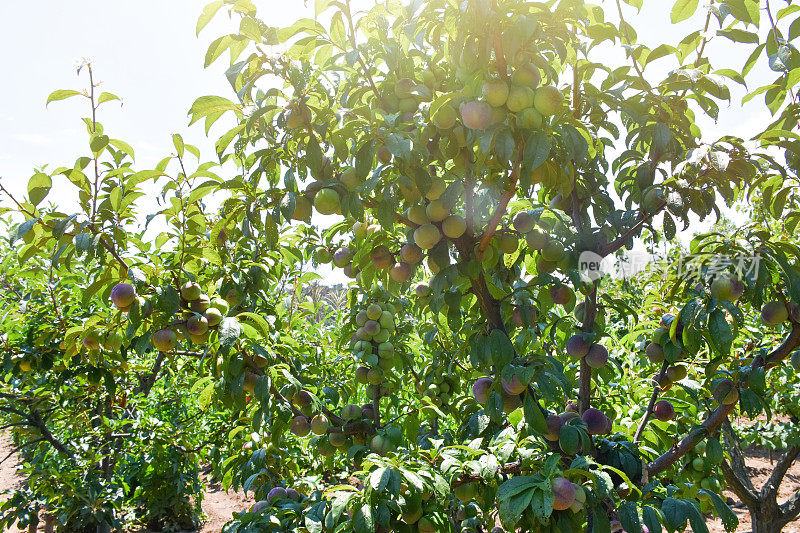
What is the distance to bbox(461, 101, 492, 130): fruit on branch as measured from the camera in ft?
3.84

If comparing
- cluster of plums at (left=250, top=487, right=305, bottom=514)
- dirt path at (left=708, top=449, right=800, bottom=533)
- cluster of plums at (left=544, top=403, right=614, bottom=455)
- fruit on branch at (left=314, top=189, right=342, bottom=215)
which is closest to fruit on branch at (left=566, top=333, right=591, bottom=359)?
cluster of plums at (left=544, top=403, right=614, bottom=455)

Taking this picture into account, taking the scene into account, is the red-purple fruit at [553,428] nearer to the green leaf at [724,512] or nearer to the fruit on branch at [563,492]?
the fruit on branch at [563,492]

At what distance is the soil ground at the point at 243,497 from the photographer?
4.93 metres

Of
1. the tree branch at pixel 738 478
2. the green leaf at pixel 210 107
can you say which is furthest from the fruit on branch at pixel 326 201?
the tree branch at pixel 738 478

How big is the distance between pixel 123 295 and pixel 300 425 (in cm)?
81

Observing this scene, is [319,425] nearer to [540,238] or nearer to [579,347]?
[579,347]

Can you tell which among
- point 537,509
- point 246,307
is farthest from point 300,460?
point 537,509

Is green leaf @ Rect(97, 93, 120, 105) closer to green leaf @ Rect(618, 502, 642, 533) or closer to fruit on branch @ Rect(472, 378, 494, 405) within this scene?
fruit on branch @ Rect(472, 378, 494, 405)

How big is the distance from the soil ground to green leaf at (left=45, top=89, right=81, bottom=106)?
11.6 feet

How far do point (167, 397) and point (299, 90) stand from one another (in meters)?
3.89

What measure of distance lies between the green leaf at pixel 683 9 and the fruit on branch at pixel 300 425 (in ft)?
6.01

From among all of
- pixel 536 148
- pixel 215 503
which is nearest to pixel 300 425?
pixel 536 148

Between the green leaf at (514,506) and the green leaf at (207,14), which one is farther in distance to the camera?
the green leaf at (207,14)

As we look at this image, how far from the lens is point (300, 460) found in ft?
10.1
